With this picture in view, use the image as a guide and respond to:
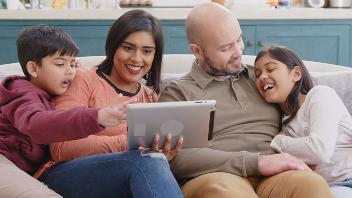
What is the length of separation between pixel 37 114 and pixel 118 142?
303mm

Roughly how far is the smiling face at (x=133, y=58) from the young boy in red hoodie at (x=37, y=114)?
16 centimetres

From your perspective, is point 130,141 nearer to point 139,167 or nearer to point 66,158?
point 139,167

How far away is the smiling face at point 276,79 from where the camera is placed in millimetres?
1826

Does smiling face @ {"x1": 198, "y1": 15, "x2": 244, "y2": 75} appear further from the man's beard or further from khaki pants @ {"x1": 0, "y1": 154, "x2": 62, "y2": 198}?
khaki pants @ {"x1": 0, "y1": 154, "x2": 62, "y2": 198}

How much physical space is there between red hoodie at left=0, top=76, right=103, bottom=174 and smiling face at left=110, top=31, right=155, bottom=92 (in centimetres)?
25

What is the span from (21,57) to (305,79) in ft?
2.95

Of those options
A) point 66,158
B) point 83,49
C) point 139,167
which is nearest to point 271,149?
point 139,167

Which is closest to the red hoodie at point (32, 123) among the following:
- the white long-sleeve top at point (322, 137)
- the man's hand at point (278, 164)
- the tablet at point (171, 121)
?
the tablet at point (171, 121)

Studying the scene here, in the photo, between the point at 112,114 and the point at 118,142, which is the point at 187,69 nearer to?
the point at 118,142

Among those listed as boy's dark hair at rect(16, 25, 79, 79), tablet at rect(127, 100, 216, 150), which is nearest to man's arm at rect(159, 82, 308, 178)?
tablet at rect(127, 100, 216, 150)

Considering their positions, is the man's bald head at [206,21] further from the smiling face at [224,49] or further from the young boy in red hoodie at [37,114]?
the young boy in red hoodie at [37,114]

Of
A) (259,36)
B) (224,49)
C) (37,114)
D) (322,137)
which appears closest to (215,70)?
(224,49)

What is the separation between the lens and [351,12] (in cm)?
425

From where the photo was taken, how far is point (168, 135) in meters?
1.52
